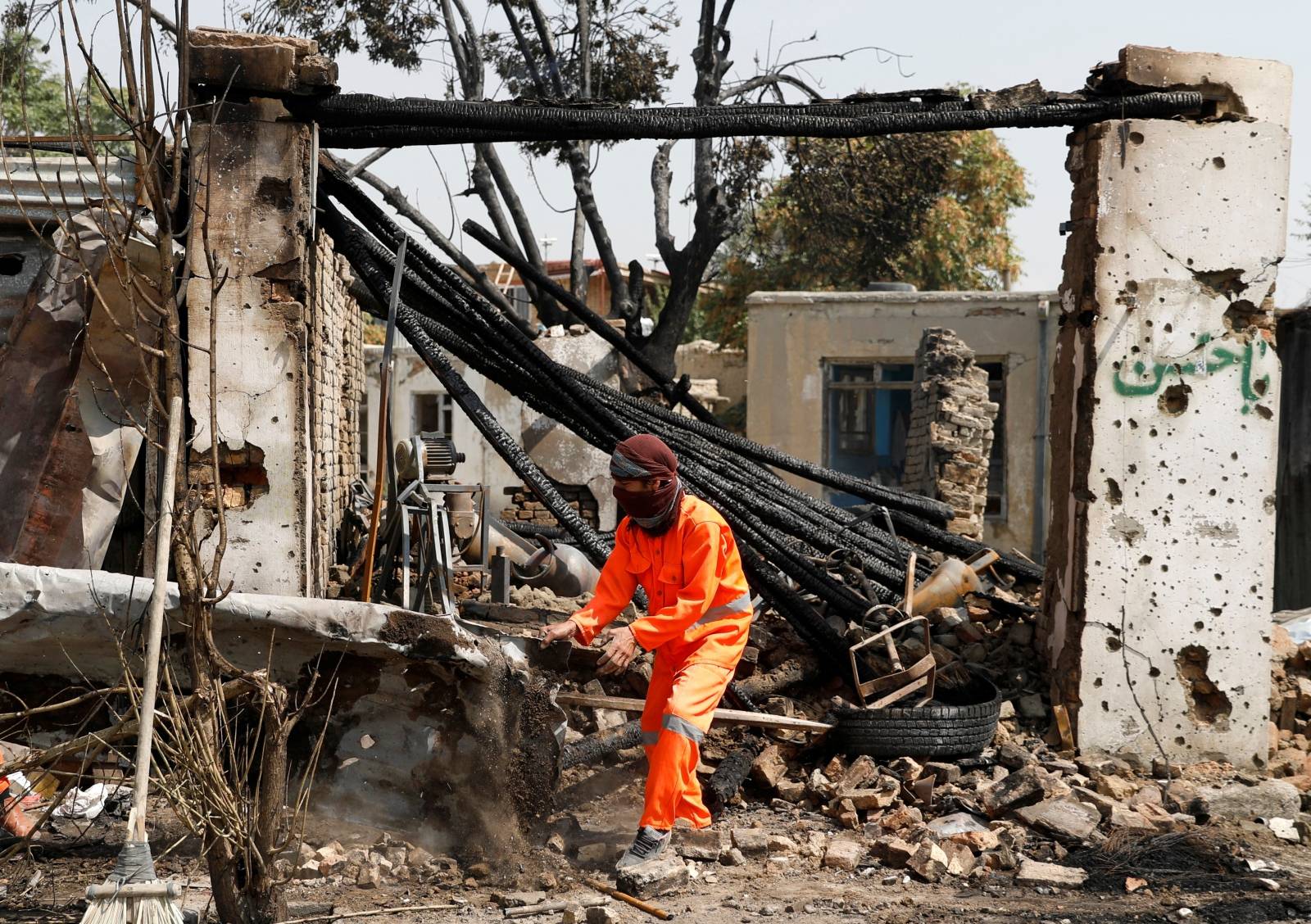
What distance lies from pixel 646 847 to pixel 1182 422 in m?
3.73

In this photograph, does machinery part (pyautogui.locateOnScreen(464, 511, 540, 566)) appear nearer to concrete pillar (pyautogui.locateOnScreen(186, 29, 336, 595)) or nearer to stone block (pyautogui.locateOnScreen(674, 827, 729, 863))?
concrete pillar (pyautogui.locateOnScreen(186, 29, 336, 595))

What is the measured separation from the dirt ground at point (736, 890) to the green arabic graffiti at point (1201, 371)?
2.37 meters

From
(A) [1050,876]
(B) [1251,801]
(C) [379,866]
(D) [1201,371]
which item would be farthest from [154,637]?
(D) [1201,371]

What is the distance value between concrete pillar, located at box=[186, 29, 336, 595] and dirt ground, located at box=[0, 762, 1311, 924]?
1.38m

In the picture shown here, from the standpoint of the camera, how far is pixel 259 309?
5695mm

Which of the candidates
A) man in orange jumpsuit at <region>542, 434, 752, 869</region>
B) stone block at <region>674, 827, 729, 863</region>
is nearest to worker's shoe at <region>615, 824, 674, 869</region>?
man in orange jumpsuit at <region>542, 434, 752, 869</region>

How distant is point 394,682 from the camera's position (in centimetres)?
488

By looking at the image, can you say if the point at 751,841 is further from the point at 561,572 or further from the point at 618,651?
the point at 561,572

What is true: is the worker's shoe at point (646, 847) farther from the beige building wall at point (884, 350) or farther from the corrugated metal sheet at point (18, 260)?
the beige building wall at point (884, 350)

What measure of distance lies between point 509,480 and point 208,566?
16.1m

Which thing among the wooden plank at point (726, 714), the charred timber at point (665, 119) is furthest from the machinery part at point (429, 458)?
the wooden plank at point (726, 714)

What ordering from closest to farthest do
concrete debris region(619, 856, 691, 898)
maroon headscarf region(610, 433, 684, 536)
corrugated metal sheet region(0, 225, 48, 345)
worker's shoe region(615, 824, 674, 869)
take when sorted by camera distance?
concrete debris region(619, 856, 691, 898) → worker's shoe region(615, 824, 674, 869) → maroon headscarf region(610, 433, 684, 536) → corrugated metal sheet region(0, 225, 48, 345)

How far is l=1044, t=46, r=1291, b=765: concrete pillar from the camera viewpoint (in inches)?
254

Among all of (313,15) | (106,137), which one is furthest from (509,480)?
(106,137)
